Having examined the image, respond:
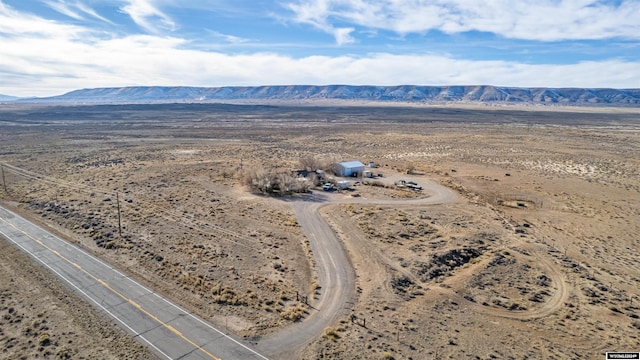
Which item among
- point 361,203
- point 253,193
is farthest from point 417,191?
point 253,193

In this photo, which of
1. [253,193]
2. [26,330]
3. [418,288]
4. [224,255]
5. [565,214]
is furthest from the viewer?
[253,193]

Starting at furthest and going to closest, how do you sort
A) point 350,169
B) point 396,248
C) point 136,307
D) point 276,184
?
1. point 350,169
2. point 276,184
3. point 396,248
4. point 136,307

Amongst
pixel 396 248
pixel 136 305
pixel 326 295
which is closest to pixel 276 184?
pixel 396 248

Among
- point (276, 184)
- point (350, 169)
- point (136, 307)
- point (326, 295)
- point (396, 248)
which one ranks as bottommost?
point (326, 295)

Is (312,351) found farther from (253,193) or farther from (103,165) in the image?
(103,165)

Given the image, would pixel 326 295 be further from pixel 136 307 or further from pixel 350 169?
pixel 350 169

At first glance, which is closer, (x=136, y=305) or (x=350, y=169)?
(x=136, y=305)

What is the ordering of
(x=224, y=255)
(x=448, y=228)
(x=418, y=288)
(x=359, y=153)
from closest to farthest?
(x=418, y=288), (x=224, y=255), (x=448, y=228), (x=359, y=153)

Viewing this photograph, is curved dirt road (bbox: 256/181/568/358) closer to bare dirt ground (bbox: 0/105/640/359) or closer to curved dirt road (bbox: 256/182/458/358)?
curved dirt road (bbox: 256/182/458/358)
